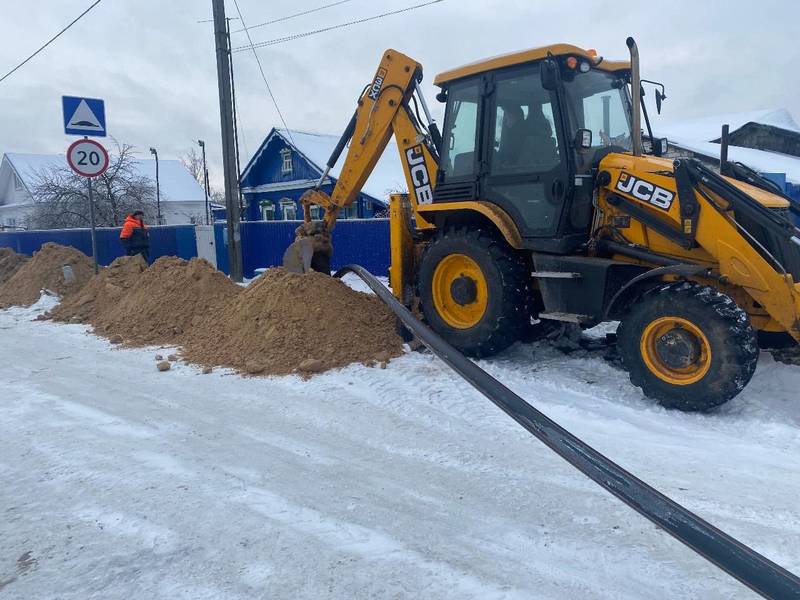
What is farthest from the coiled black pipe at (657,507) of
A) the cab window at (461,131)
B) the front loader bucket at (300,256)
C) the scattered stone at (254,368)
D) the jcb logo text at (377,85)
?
the jcb logo text at (377,85)

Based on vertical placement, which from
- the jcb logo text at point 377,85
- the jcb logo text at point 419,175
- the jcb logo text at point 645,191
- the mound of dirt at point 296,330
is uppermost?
the jcb logo text at point 377,85

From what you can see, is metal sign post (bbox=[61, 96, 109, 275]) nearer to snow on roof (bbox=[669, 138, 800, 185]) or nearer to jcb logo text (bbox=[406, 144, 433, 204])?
jcb logo text (bbox=[406, 144, 433, 204])

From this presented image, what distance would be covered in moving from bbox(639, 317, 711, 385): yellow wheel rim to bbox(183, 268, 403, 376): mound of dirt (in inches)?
101

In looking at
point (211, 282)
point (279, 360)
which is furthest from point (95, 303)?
point (279, 360)

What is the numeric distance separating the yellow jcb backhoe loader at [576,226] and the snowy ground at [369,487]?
0.56 m

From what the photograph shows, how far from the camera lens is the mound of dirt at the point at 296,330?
20.6 ft

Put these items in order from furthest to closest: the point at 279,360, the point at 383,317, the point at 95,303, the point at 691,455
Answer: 1. the point at 95,303
2. the point at 383,317
3. the point at 279,360
4. the point at 691,455

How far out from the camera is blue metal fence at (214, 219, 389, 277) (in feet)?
43.7

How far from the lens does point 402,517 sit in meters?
3.35

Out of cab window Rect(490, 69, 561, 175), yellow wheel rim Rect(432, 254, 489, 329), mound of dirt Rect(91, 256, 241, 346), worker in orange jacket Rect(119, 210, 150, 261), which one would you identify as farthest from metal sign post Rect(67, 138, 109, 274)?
cab window Rect(490, 69, 561, 175)

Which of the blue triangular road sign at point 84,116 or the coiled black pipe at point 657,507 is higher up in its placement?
the blue triangular road sign at point 84,116

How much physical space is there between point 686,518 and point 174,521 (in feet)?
8.58

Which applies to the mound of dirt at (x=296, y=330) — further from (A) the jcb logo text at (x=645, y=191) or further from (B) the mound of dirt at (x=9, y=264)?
(B) the mound of dirt at (x=9, y=264)

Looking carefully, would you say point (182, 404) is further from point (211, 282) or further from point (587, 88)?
point (587, 88)
